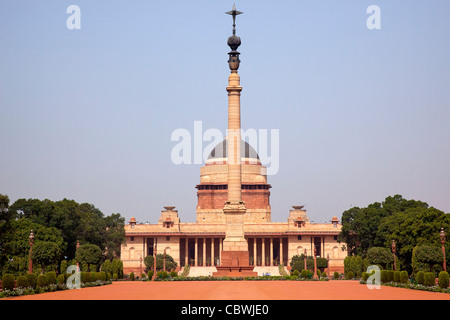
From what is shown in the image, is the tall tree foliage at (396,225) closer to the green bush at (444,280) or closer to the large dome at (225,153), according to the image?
the green bush at (444,280)

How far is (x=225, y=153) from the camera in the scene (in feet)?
528

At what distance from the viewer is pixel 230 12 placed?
95.9 metres

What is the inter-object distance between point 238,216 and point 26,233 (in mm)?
24260

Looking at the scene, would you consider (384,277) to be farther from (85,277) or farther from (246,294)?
(85,277)

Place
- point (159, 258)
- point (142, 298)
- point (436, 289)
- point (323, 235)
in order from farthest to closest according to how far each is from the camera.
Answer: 1. point (323, 235)
2. point (159, 258)
3. point (436, 289)
4. point (142, 298)

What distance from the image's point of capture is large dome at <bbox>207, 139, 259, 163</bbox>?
161000 mm

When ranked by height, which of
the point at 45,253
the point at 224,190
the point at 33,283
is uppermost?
the point at 224,190

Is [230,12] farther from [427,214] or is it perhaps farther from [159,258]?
[159,258]

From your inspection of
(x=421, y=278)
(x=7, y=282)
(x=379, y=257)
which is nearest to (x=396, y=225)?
(x=379, y=257)

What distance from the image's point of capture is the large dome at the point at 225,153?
16100 cm

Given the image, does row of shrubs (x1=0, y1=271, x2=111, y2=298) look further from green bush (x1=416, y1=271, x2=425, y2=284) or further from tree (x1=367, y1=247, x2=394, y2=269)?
tree (x1=367, y1=247, x2=394, y2=269)
